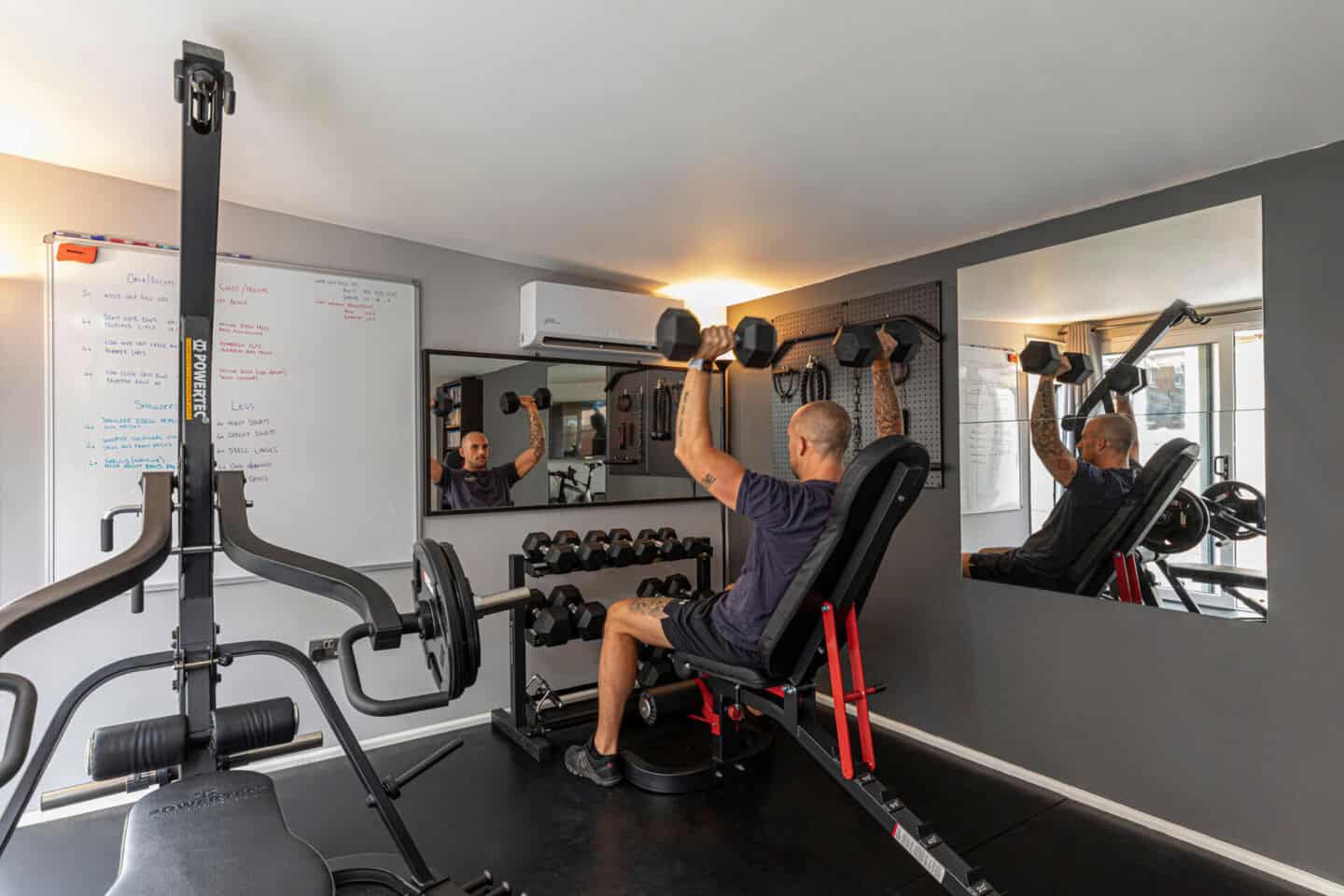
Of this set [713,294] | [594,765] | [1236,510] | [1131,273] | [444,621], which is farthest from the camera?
[713,294]

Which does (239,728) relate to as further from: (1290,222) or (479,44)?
(1290,222)

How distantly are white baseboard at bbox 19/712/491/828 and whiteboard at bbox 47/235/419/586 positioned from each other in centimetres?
76

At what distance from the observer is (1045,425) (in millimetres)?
2777

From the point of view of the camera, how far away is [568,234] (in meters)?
3.18

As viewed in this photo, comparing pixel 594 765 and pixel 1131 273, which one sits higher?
pixel 1131 273

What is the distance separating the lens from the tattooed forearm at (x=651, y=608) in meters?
2.77

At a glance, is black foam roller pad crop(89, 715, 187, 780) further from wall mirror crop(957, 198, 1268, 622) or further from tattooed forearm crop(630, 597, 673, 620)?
wall mirror crop(957, 198, 1268, 622)

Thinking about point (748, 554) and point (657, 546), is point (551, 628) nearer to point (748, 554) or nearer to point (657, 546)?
point (657, 546)

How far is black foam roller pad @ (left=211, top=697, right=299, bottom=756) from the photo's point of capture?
65.9 inches

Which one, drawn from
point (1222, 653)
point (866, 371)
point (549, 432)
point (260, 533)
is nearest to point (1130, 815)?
point (1222, 653)

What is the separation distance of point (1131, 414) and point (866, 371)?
46.6 inches

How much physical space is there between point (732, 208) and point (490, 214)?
3.21ft

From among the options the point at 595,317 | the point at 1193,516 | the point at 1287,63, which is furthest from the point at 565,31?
the point at 1193,516

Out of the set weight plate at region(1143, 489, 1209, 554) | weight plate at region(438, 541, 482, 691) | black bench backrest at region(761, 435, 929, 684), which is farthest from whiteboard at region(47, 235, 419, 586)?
weight plate at region(1143, 489, 1209, 554)
